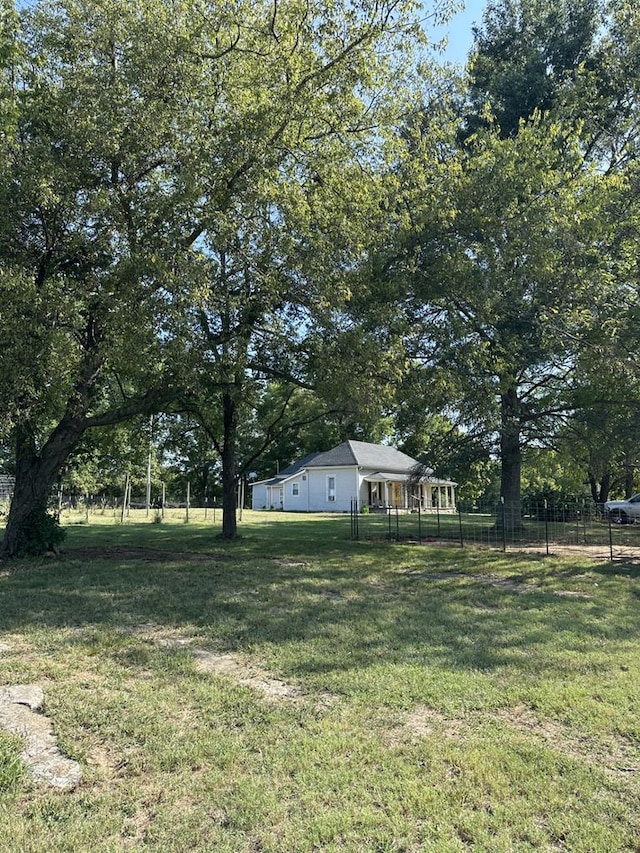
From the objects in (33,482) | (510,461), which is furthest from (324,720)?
(510,461)

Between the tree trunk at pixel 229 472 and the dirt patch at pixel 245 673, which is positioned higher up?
the tree trunk at pixel 229 472

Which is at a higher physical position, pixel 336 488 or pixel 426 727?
pixel 336 488

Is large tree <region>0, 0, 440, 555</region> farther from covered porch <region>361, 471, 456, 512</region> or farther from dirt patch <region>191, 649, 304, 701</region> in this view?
covered porch <region>361, 471, 456, 512</region>

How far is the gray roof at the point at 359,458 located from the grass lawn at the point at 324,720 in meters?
27.9

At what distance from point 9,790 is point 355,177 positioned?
1073cm

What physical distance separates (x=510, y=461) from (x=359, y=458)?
1841 centimetres

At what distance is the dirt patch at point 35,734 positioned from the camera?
3.24m

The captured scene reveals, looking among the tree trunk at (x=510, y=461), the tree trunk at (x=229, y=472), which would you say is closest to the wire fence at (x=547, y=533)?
the tree trunk at (x=510, y=461)

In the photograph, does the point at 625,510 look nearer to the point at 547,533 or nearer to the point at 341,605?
the point at 547,533

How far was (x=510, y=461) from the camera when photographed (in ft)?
61.5

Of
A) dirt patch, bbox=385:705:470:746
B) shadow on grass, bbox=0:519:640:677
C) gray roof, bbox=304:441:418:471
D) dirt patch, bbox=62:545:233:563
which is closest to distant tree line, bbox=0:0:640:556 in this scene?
dirt patch, bbox=62:545:233:563

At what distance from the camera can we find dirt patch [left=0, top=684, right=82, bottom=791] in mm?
3244

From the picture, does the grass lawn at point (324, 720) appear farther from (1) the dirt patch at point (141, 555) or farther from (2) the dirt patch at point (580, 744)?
(1) the dirt patch at point (141, 555)

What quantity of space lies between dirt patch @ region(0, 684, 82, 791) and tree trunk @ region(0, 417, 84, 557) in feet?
26.7
